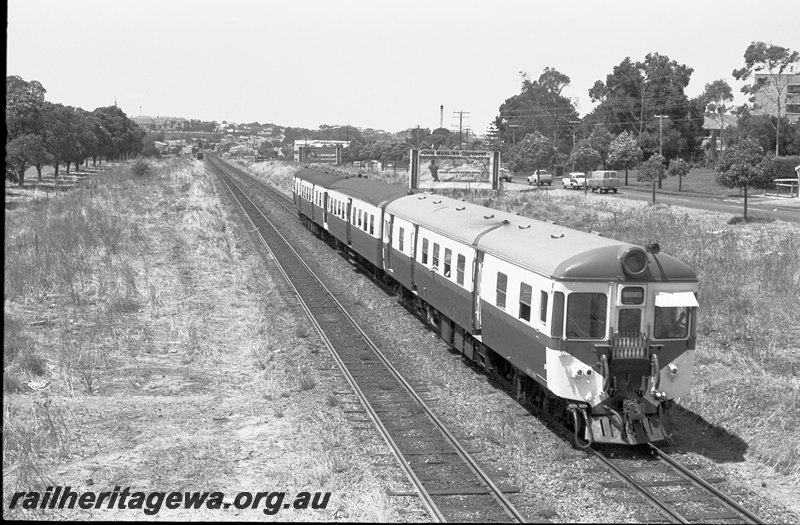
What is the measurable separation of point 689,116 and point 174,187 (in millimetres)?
53789

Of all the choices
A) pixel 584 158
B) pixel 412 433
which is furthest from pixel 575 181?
pixel 412 433

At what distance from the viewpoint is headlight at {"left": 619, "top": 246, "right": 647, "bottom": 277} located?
12.4 metres

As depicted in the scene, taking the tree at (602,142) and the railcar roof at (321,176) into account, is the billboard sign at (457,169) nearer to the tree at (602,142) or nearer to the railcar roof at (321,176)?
the railcar roof at (321,176)

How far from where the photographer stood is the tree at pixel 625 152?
79.2m

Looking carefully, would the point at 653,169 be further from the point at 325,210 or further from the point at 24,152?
the point at 24,152

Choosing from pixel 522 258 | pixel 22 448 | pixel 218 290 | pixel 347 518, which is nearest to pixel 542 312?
pixel 522 258

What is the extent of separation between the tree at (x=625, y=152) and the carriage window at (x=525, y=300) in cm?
6764

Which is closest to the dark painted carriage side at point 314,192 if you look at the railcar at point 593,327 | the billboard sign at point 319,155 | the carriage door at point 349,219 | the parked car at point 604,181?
the carriage door at point 349,219

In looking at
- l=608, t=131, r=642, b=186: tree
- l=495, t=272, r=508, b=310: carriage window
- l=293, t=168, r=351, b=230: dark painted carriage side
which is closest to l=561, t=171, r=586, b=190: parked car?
l=608, t=131, r=642, b=186: tree

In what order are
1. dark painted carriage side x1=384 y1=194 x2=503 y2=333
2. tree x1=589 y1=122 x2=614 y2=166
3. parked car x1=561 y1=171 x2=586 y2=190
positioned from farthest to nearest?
tree x1=589 y1=122 x2=614 y2=166 → parked car x1=561 y1=171 x2=586 y2=190 → dark painted carriage side x1=384 y1=194 x2=503 y2=333

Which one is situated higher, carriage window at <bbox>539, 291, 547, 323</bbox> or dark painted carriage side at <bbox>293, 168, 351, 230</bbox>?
dark painted carriage side at <bbox>293, 168, 351, 230</bbox>

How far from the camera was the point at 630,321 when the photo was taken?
41.3 ft

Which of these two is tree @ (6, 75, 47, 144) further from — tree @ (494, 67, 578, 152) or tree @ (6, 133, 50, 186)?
tree @ (494, 67, 578, 152)

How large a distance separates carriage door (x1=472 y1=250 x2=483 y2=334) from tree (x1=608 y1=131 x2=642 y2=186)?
65433 mm
